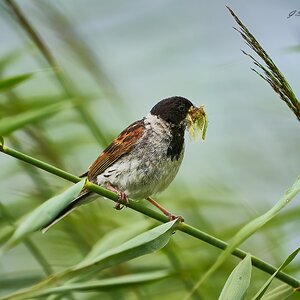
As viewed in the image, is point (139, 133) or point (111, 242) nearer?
point (111, 242)

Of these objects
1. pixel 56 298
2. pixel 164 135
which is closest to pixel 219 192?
pixel 164 135

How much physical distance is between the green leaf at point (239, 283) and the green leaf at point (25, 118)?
520 mm

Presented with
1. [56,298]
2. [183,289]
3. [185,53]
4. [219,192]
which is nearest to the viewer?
[56,298]

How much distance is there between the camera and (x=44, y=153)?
1.90 meters

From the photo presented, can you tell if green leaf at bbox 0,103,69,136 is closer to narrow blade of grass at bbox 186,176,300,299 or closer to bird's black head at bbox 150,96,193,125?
narrow blade of grass at bbox 186,176,300,299

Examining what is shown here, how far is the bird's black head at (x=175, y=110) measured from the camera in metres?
2.69

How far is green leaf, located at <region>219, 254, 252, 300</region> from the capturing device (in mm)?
1199

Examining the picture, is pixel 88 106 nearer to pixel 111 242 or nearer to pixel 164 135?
pixel 111 242

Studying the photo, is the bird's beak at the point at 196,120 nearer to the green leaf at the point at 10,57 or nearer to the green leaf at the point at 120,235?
the green leaf at the point at 120,235

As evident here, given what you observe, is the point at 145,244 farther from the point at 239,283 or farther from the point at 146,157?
the point at 146,157

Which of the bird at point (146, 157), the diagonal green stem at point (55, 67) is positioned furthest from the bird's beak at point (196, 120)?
the diagonal green stem at point (55, 67)

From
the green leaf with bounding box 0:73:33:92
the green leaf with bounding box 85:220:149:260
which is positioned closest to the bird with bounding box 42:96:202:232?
the green leaf with bounding box 85:220:149:260

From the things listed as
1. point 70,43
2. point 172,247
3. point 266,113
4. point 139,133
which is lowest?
point 172,247

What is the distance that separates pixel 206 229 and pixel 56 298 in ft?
1.84
